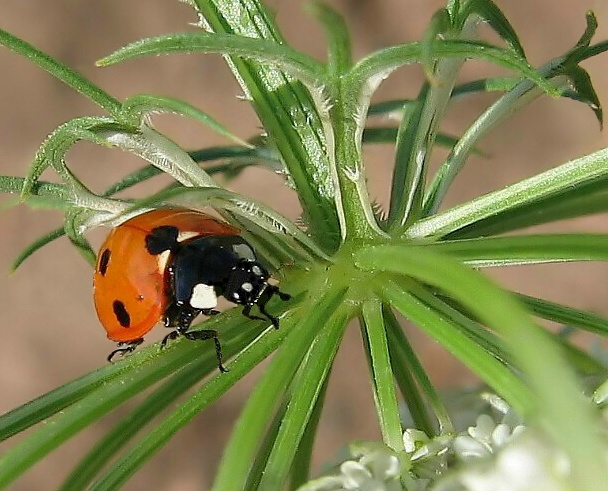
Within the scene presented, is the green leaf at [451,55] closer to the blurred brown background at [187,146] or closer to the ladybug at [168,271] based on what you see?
the ladybug at [168,271]

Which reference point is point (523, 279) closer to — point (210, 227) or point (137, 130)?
point (210, 227)

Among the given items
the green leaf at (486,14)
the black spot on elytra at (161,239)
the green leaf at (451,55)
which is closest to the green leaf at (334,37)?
the green leaf at (451,55)

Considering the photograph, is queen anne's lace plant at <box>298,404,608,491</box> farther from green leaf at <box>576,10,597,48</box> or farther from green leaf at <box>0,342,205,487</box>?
green leaf at <box>576,10,597,48</box>

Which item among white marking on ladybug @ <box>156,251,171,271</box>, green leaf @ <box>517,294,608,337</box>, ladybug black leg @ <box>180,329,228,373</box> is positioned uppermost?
white marking on ladybug @ <box>156,251,171,271</box>

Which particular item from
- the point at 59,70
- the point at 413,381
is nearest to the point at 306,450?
the point at 413,381

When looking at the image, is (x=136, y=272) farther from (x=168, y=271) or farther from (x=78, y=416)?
(x=78, y=416)

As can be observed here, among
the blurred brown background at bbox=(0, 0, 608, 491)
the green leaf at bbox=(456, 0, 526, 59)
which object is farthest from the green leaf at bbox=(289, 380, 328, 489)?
the blurred brown background at bbox=(0, 0, 608, 491)
